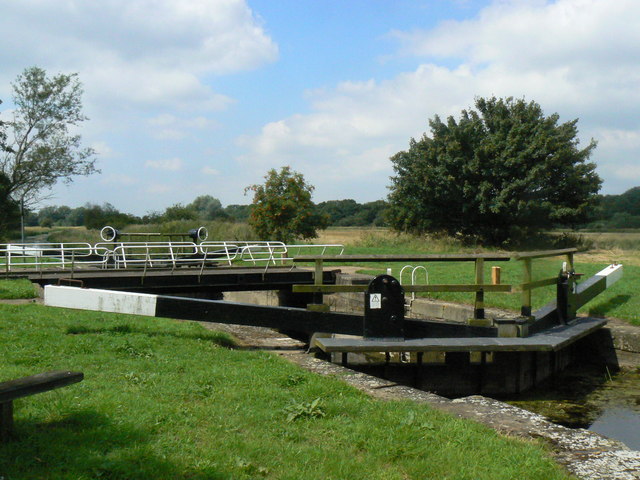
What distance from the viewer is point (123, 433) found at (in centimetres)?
419

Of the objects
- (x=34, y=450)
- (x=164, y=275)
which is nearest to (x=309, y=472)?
(x=34, y=450)

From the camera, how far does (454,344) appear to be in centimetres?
794

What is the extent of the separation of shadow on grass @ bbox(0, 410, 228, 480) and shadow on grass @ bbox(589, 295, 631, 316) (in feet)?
30.3

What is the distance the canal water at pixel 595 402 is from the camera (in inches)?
278

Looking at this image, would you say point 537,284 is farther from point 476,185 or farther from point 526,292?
point 476,185

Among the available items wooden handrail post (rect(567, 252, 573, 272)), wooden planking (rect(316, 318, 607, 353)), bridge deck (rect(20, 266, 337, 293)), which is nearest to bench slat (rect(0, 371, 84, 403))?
wooden planking (rect(316, 318, 607, 353))

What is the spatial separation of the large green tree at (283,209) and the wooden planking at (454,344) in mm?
23469

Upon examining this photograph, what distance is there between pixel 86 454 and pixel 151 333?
4600mm

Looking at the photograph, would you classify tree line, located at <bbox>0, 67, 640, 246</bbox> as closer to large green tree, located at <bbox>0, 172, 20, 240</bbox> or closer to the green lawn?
large green tree, located at <bbox>0, 172, 20, 240</bbox>

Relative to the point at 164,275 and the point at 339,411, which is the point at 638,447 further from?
the point at 164,275

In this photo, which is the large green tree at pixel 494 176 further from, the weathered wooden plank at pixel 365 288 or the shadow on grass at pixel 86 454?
the shadow on grass at pixel 86 454

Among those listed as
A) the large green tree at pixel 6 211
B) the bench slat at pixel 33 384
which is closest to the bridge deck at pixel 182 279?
the bench slat at pixel 33 384

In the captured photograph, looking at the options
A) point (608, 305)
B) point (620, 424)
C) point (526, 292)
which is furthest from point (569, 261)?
point (620, 424)

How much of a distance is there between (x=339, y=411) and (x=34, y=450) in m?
2.18
